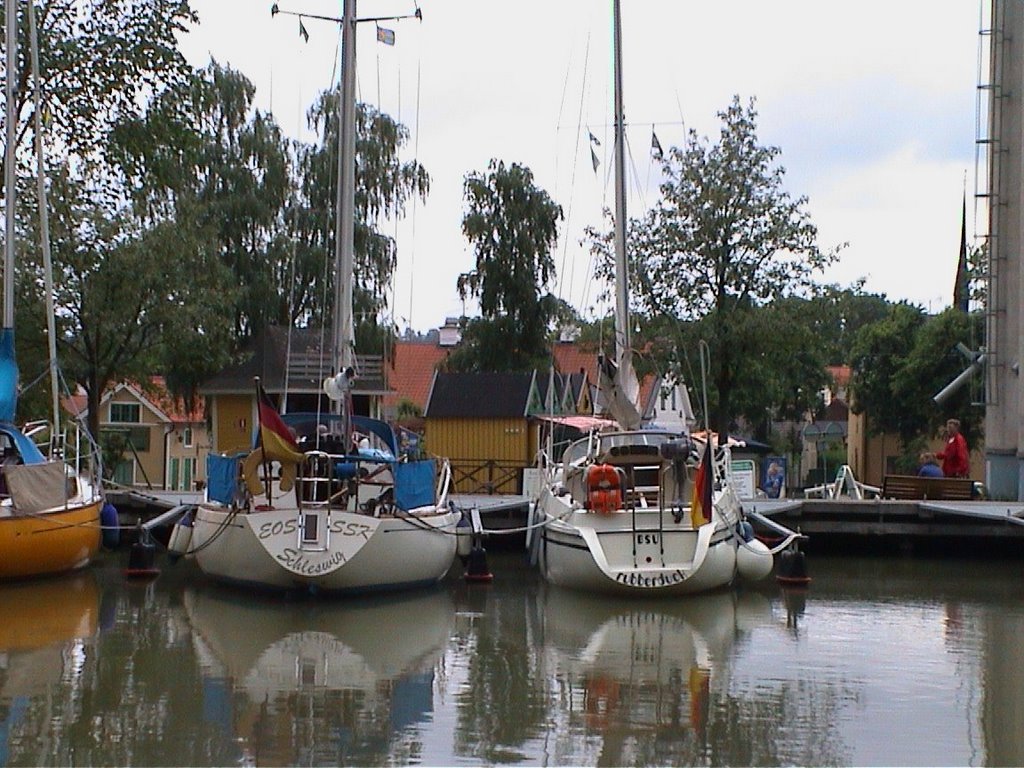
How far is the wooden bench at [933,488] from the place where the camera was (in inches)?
1158

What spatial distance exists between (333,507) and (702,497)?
17.0ft

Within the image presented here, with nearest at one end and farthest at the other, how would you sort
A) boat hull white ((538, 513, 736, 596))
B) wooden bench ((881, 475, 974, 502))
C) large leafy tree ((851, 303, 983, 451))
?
boat hull white ((538, 513, 736, 596)), wooden bench ((881, 475, 974, 502)), large leafy tree ((851, 303, 983, 451))

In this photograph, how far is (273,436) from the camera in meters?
20.6

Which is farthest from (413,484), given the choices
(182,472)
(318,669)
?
(182,472)

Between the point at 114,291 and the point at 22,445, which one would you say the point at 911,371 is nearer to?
the point at 114,291

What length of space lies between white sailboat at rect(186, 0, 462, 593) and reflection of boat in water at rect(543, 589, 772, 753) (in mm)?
2256

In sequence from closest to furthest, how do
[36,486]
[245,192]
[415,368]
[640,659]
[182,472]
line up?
[640,659]
[36,486]
[245,192]
[182,472]
[415,368]

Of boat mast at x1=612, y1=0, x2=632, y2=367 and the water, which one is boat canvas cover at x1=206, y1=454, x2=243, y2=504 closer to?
the water

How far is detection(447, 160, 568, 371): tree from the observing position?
5444 centimetres

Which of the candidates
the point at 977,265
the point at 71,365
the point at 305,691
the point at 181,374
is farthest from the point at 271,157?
the point at 305,691

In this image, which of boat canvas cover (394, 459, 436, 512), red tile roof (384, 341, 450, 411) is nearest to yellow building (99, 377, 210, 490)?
red tile roof (384, 341, 450, 411)

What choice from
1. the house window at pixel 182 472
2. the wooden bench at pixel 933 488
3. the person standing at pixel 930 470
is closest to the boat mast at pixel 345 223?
the wooden bench at pixel 933 488

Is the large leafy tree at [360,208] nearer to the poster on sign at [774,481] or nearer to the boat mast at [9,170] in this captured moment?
the poster on sign at [774,481]

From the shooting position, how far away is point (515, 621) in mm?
20062
